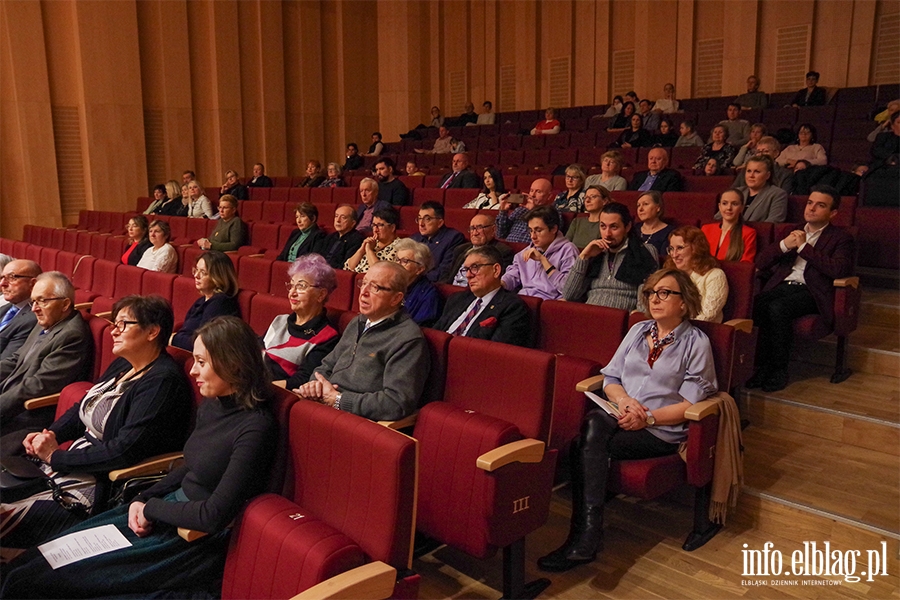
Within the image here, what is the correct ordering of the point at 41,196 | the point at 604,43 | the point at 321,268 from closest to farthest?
the point at 321,268
the point at 41,196
the point at 604,43

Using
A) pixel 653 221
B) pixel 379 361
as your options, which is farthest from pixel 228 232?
pixel 379 361

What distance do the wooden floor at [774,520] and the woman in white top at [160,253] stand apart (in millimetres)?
2057

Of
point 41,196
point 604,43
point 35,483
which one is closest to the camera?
point 35,483

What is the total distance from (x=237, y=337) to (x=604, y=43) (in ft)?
18.9

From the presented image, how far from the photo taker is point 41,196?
213 inches

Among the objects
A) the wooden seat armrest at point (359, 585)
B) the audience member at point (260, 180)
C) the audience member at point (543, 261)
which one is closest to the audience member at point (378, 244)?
the audience member at point (543, 261)

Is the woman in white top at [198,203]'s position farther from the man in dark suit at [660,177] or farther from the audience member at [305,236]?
the man in dark suit at [660,177]

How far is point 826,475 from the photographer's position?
5.36ft

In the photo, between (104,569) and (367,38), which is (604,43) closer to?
(367,38)

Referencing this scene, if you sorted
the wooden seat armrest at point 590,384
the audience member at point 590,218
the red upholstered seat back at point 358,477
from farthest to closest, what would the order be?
the audience member at point 590,218 < the wooden seat armrest at point 590,384 < the red upholstered seat back at point 358,477

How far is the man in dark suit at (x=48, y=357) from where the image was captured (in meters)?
1.68

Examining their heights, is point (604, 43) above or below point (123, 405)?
above

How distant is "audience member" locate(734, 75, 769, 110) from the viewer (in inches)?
191

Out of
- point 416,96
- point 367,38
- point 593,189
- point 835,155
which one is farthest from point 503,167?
point 367,38
